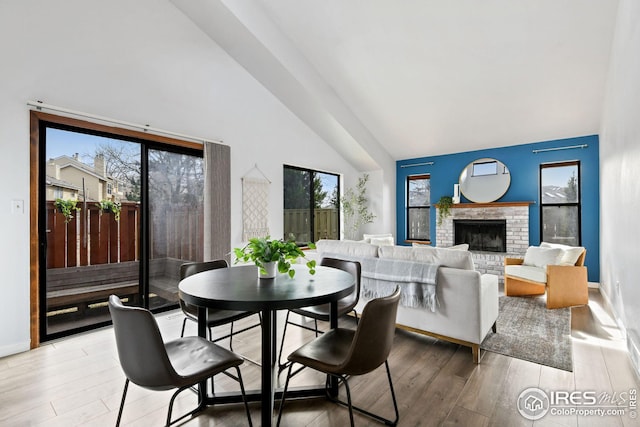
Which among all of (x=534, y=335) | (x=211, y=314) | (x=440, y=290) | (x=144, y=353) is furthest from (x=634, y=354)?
(x=144, y=353)

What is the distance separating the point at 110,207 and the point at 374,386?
319 centimetres

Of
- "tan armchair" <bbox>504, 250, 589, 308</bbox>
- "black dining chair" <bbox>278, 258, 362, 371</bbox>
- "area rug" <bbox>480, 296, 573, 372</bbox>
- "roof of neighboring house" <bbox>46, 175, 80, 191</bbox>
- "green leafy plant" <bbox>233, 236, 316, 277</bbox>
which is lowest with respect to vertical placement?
"area rug" <bbox>480, 296, 573, 372</bbox>

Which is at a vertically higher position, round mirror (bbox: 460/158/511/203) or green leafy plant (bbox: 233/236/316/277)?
round mirror (bbox: 460/158/511/203)

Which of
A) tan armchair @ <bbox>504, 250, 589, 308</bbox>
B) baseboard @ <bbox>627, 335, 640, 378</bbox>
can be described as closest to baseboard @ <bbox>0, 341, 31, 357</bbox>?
baseboard @ <bbox>627, 335, 640, 378</bbox>

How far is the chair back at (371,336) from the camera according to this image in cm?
141

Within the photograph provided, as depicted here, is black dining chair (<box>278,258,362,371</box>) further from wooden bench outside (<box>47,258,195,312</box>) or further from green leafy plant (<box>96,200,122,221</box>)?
green leafy plant (<box>96,200,122,221</box>)

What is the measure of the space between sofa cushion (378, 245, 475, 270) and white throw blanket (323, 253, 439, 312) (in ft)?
0.21

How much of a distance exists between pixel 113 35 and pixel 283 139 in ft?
8.36

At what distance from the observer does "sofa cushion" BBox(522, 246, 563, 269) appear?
419cm

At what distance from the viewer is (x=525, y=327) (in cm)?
320

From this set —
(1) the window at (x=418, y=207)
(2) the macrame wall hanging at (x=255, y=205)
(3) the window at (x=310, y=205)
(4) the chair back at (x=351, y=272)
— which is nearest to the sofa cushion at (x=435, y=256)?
(4) the chair back at (x=351, y=272)

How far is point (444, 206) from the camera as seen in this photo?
6352mm

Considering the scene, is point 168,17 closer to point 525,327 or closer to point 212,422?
point 212,422

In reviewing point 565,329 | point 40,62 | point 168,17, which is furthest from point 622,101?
point 40,62
